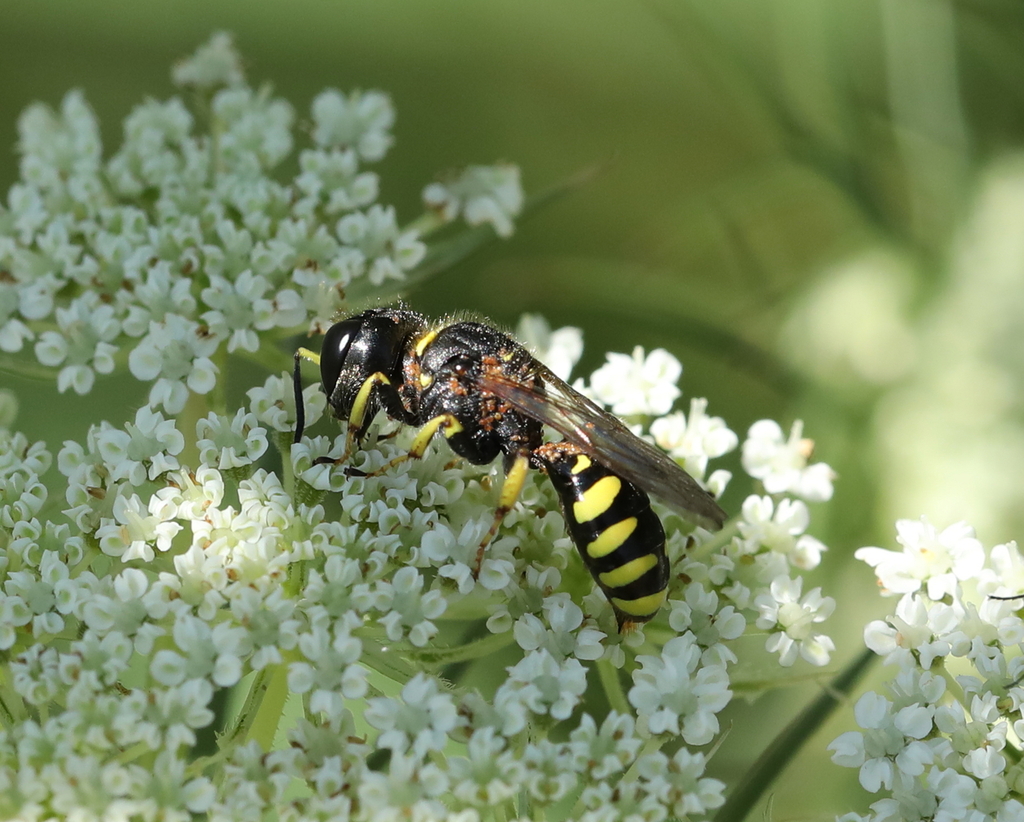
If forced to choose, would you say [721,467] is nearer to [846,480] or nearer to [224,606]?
[846,480]

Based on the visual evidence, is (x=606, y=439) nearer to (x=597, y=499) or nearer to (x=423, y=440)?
(x=597, y=499)

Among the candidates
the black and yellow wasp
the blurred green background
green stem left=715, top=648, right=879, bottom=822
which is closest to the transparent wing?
the black and yellow wasp


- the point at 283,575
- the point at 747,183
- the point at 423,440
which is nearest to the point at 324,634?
the point at 283,575

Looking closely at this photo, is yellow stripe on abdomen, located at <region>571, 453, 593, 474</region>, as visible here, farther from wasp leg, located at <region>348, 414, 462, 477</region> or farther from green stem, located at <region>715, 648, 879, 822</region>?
green stem, located at <region>715, 648, 879, 822</region>

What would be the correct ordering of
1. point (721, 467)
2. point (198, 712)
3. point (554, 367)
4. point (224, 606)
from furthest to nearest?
point (721, 467), point (554, 367), point (224, 606), point (198, 712)

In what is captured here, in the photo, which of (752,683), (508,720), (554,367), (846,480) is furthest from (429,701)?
(846,480)
